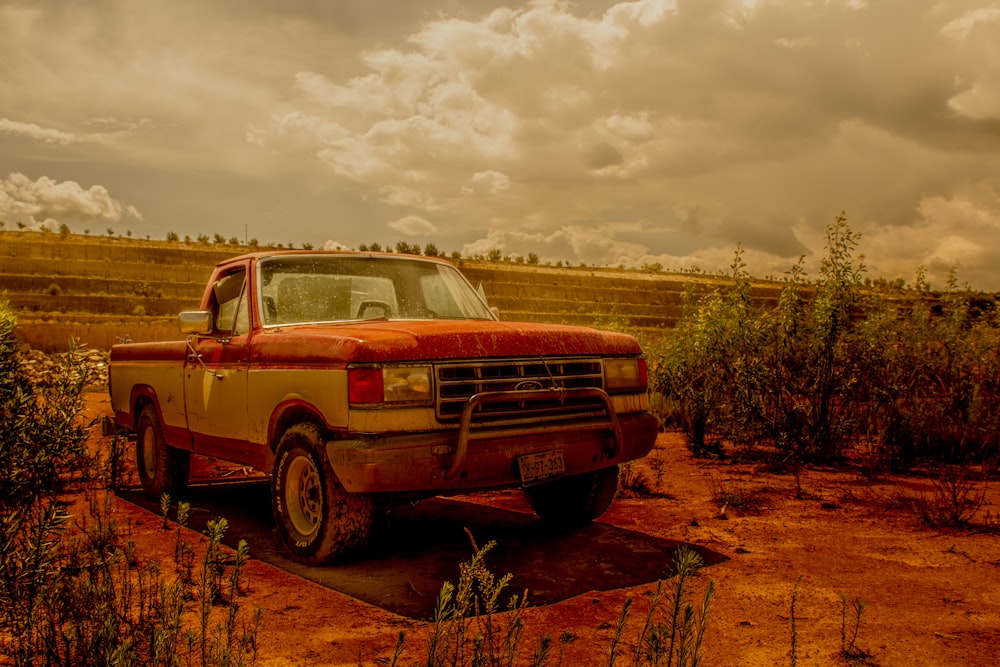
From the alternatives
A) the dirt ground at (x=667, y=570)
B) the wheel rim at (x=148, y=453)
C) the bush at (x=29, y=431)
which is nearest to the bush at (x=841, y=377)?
the dirt ground at (x=667, y=570)

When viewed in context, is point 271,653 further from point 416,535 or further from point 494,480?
point 416,535

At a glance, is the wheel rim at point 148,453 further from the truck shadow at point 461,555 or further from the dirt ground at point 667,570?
the truck shadow at point 461,555

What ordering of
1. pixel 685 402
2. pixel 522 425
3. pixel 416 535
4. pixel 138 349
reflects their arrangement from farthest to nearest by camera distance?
pixel 685 402, pixel 138 349, pixel 416 535, pixel 522 425

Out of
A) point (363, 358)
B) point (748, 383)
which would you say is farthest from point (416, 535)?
point (748, 383)

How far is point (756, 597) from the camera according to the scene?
13.5ft

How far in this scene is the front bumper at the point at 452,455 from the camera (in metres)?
4.02

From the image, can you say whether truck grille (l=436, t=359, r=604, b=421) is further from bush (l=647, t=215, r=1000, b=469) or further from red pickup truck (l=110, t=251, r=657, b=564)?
bush (l=647, t=215, r=1000, b=469)

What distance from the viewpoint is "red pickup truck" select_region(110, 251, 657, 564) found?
13.5 feet

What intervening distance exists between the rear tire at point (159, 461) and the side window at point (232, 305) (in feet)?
4.04

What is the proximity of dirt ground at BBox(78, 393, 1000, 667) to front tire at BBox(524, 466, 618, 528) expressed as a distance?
0.45 feet

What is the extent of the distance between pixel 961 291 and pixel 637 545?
7.38 m

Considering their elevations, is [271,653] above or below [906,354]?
below

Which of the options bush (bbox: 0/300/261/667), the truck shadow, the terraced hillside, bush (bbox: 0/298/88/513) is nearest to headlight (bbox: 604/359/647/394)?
the truck shadow

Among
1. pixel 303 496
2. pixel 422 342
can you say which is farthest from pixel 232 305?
pixel 422 342
